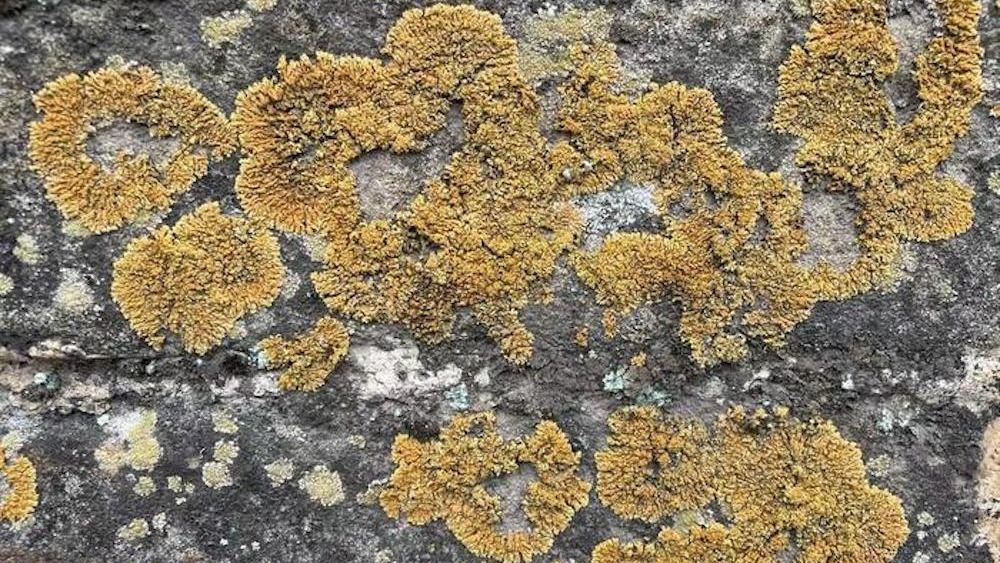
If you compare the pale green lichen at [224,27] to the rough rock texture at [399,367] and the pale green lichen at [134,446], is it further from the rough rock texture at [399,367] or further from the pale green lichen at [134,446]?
the pale green lichen at [134,446]

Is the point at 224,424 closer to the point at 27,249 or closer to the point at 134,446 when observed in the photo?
the point at 134,446

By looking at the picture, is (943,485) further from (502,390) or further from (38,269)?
(38,269)

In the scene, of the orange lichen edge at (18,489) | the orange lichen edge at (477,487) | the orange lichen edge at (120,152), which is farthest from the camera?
the orange lichen edge at (477,487)

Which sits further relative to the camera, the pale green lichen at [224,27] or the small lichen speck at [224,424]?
the small lichen speck at [224,424]

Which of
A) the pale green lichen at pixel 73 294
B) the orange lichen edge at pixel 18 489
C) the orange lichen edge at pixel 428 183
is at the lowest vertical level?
the orange lichen edge at pixel 18 489

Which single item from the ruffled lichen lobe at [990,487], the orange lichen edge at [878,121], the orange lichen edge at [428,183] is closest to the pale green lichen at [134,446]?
the orange lichen edge at [428,183]

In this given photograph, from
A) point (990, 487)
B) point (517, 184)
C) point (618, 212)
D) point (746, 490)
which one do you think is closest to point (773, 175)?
point (618, 212)

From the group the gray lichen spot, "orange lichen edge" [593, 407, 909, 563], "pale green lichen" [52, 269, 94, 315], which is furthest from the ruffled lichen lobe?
"pale green lichen" [52, 269, 94, 315]
